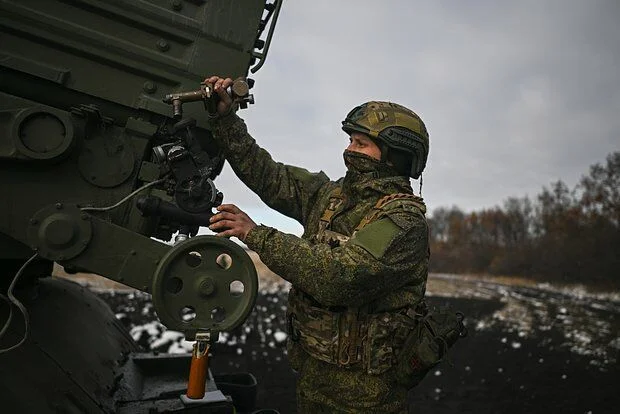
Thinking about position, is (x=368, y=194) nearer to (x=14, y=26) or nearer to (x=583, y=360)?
(x=14, y=26)

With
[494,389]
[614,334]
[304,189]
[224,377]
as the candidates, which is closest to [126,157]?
[304,189]

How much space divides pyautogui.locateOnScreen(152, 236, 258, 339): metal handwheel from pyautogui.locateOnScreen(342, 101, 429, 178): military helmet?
4.28ft

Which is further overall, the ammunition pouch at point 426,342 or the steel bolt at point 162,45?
the ammunition pouch at point 426,342

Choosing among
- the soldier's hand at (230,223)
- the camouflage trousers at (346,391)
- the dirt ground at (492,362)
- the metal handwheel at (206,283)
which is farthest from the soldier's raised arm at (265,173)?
the dirt ground at (492,362)

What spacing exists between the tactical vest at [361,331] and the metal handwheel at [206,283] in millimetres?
729

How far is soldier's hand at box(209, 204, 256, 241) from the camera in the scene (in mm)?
2615

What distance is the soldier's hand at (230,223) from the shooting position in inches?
103

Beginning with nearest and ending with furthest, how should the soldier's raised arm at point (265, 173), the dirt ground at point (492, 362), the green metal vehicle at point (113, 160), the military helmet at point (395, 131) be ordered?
1. the green metal vehicle at point (113, 160)
2. the soldier's raised arm at point (265, 173)
3. the military helmet at point (395, 131)
4. the dirt ground at point (492, 362)

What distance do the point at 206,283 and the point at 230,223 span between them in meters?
0.37

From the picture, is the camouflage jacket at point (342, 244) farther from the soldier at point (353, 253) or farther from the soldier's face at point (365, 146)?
the soldier's face at point (365, 146)

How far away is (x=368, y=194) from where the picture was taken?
3201 millimetres

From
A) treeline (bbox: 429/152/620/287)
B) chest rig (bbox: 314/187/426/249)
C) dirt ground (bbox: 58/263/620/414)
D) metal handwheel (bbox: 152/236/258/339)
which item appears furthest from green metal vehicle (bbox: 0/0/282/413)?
treeline (bbox: 429/152/620/287)

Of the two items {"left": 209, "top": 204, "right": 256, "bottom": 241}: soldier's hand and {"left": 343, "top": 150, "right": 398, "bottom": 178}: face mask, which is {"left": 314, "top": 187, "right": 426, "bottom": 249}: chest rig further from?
{"left": 209, "top": 204, "right": 256, "bottom": 241}: soldier's hand

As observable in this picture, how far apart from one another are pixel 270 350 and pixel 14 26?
744 centimetres
